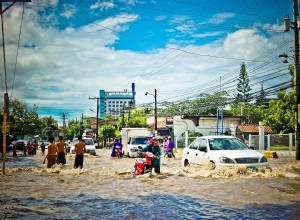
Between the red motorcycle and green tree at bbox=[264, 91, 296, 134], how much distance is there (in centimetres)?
3003

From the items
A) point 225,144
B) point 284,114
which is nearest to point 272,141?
point 284,114

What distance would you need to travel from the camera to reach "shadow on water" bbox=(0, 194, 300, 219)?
21.1ft

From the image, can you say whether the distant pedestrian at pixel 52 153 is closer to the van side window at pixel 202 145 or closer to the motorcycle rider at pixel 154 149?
the motorcycle rider at pixel 154 149

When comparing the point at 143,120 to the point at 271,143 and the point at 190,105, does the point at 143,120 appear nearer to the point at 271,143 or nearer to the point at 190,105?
the point at 190,105

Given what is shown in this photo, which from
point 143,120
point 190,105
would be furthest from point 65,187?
point 190,105

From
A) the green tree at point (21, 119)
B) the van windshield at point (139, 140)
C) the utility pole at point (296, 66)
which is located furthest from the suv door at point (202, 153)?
the green tree at point (21, 119)

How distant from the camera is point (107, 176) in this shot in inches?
538

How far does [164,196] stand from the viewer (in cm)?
855

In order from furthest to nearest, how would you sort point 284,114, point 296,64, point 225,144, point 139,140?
point 284,114 → point 139,140 → point 296,64 → point 225,144

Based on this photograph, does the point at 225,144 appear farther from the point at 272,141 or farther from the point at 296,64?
the point at 272,141

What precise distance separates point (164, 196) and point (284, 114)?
34.7 meters

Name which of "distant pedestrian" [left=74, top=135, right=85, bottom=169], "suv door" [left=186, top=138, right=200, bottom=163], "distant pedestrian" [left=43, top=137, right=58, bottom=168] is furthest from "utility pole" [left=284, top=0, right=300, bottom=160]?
"distant pedestrian" [left=43, top=137, right=58, bottom=168]

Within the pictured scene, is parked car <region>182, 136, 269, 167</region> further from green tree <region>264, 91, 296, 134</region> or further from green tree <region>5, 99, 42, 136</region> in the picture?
green tree <region>5, 99, 42, 136</region>

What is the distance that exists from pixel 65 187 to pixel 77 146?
14.4ft
